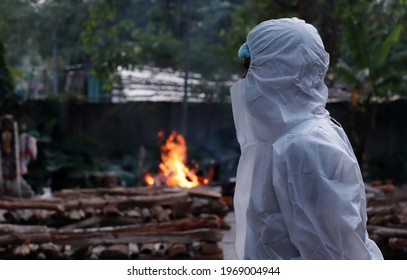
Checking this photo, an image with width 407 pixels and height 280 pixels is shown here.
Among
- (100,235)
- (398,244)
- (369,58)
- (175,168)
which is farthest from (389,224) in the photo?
(175,168)

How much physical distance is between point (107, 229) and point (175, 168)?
336 inches

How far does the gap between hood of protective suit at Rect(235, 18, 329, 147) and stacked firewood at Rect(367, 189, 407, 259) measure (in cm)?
478

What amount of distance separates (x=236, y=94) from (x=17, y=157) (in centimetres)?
964

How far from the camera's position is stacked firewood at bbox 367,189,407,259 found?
284 inches

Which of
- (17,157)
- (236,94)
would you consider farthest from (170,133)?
(236,94)

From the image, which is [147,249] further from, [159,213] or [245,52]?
[245,52]

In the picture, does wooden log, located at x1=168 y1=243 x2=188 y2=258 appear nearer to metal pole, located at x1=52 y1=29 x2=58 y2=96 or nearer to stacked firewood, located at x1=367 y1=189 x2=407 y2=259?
stacked firewood, located at x1=367 y1=189 x2=407 y2=259

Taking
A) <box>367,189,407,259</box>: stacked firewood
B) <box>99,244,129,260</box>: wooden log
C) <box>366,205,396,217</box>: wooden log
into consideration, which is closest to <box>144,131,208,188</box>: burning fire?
<box>367,189,407,259</box>: stacked firewood

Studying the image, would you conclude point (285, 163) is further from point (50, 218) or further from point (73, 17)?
point (73, 17)

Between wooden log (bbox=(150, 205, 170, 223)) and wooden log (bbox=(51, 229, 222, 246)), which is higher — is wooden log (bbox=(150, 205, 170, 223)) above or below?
below

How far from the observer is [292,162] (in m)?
2.53

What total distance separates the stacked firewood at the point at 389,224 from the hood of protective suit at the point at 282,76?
15.7 feet

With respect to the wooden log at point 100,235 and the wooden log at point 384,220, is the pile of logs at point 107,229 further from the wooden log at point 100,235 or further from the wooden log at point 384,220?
the wooden log at point 384,220

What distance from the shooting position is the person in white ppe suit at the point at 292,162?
2498mm
